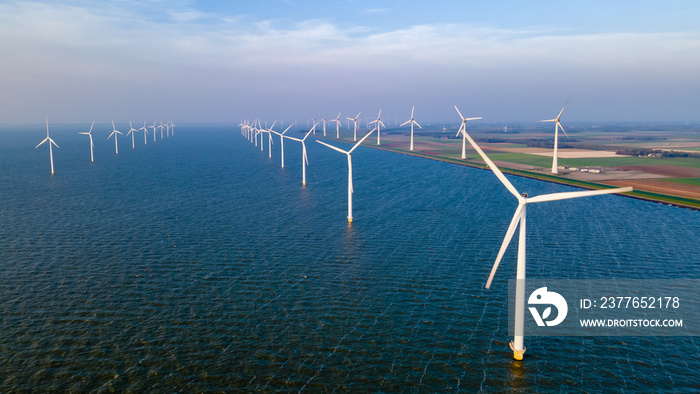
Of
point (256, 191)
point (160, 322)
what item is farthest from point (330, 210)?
point (160, 322)

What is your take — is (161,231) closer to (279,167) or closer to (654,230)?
(654,230)

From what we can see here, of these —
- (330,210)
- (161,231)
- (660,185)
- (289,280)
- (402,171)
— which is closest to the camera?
(289,280)

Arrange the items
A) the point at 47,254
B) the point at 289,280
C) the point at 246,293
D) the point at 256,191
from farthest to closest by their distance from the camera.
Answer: the point at 256,191 → the point at 47,254 → the point at 289,280 → the point at 246,293

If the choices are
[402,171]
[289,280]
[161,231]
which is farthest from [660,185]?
[161,231]

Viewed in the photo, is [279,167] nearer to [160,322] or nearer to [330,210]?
[330,210]

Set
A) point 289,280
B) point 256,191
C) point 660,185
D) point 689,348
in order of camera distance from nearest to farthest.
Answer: point 689,348 → point 289,280 → point 256,191 → point 660,185

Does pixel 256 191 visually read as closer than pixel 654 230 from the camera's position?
No
